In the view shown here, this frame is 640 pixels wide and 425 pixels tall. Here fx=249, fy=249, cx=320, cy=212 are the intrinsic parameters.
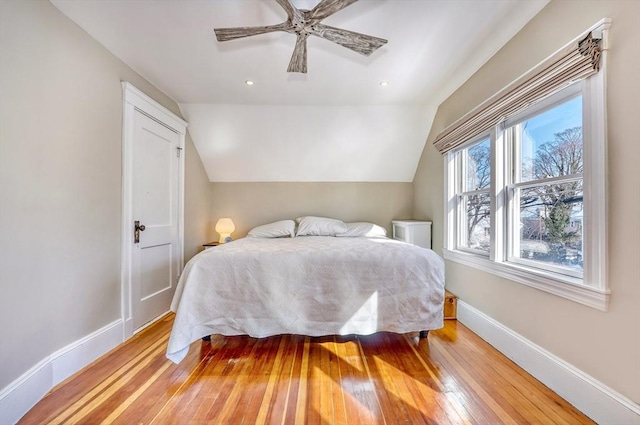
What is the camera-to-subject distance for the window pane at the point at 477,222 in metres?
2.34

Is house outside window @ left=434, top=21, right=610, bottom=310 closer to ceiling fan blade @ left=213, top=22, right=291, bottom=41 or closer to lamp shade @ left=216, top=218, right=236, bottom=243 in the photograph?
ceiling fan blade @ left=213, top=22, right=291, bottom=41

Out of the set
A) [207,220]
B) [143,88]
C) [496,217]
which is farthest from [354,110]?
[207,220]

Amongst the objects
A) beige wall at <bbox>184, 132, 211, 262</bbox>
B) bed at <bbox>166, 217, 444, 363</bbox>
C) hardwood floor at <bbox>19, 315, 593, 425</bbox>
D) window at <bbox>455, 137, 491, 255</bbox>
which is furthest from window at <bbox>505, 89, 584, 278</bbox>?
beige wall at <bbox>184, 132, 211, 262</bbox>

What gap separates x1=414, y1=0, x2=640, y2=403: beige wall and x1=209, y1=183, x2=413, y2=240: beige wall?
209cm

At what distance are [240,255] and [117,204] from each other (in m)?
1.14

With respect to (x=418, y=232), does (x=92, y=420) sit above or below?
below

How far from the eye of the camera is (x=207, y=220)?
12.1ft

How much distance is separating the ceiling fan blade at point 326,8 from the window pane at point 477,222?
1.98 meters

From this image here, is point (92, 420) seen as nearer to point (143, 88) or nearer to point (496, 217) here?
point (143, 88)

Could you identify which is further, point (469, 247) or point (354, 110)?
point (354, 110)

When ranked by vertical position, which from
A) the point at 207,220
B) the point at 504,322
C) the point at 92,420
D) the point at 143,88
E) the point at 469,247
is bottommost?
the point at 92,420

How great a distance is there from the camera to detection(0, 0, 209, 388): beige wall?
1.31 metres

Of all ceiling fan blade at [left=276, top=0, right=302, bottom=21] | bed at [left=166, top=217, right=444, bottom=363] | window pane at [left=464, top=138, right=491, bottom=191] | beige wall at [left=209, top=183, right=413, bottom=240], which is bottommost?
A: bed at [left=166, top=217, right=444, bottom=363]

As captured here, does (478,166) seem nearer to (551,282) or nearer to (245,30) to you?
(551,282)
